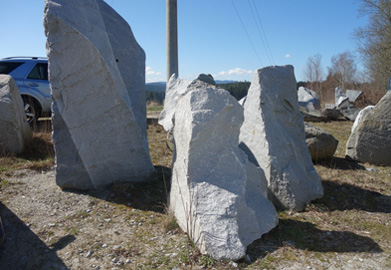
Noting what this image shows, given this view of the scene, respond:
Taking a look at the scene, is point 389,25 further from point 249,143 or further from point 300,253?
point 300,253

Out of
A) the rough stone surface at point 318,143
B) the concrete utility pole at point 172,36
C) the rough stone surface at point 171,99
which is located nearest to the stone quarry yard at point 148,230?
the rough stone surface at point 318,143

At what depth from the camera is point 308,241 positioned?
9.24 feet

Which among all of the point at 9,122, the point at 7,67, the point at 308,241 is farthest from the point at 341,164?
the point at 7,67

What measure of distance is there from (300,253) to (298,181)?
3.73 ft

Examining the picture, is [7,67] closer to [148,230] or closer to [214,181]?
[148,230]

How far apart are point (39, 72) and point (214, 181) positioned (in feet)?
23.9

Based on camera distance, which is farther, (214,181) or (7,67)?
(7,67)

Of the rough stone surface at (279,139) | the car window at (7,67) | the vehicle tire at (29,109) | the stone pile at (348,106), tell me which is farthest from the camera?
the stone pile at (348,106)

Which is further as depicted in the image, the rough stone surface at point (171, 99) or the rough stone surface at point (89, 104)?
the rough stone surface at point (171, 99)

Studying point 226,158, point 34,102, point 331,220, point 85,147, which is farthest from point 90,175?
point 34,102

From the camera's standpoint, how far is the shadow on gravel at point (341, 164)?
5.25 m

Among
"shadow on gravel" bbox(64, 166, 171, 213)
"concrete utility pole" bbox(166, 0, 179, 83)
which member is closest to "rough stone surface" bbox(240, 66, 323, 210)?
"shadow on gravel" bbox(64, 166, 171, 213)

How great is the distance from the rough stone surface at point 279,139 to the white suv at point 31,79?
616cm

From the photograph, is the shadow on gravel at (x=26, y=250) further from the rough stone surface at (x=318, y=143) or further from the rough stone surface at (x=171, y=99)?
the rough stone surface at (x=318, y=143)
